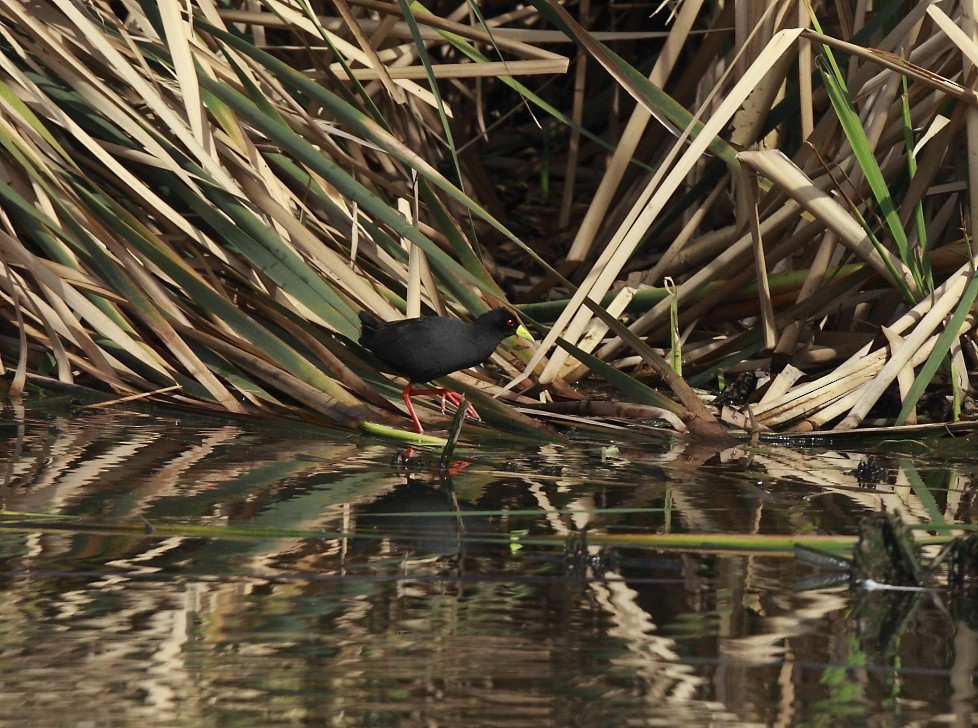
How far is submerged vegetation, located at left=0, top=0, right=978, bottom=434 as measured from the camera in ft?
12.0

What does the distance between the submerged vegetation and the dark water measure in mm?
565

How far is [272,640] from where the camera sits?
1.90m

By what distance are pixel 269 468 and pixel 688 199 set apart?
2042 millimetres

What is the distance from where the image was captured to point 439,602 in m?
2.10

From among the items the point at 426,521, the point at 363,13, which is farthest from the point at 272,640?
the point at 363,13

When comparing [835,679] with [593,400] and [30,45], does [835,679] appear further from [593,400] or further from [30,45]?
[30,45]

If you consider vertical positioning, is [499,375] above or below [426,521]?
above

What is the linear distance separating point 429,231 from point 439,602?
229cm

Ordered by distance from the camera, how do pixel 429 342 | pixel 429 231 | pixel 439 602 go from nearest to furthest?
pixel 439 602
pixel 429 342
pixel 429 231

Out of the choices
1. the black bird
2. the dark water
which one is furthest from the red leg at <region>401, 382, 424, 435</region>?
the dark water

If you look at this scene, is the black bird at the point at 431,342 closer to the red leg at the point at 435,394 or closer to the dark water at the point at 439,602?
the red leg at the point at 435,394

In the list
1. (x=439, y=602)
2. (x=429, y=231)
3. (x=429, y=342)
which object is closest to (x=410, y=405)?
(x=429, y=342)

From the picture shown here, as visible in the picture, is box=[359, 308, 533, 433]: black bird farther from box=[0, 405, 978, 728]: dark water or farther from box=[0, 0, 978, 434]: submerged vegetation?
box=[0, 405, 978, 728]: dark water

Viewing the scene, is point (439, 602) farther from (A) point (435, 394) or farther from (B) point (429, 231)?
(B) point (429, 231)
